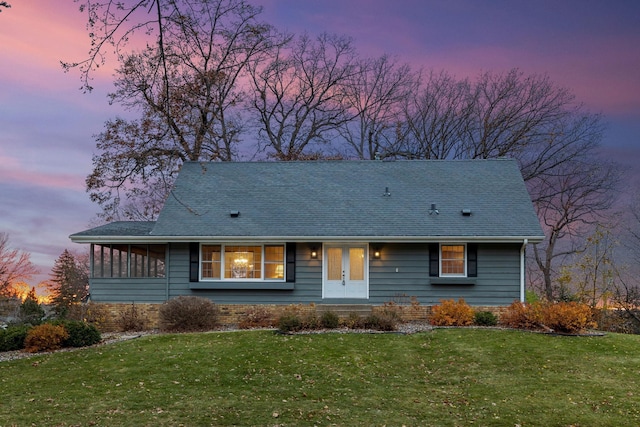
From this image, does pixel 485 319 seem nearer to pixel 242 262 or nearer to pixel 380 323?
pixel 380 323

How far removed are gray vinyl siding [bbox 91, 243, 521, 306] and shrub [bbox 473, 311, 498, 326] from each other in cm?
151

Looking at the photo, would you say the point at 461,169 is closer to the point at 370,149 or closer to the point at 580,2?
the point at 580,2

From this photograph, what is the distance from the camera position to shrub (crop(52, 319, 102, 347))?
13703mm

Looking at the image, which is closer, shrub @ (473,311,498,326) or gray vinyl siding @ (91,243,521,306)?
shrub @ (473,311,498,326)

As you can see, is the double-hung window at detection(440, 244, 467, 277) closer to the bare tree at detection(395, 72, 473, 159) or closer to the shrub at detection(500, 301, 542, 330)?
the shrub at detection(500, 301, 542, 330)

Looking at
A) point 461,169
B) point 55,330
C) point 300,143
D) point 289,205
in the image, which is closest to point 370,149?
point 300,143

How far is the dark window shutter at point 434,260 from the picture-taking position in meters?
17.9

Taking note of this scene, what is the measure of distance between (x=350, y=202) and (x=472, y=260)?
4395 millimetres

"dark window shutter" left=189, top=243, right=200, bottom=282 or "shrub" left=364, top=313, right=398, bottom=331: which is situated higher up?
"dark window shutter" left=189, top=243, right=200, bottom=282

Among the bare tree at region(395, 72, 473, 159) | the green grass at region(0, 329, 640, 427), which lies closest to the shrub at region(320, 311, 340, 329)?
the green grass at region(0, 329, 640, 427)

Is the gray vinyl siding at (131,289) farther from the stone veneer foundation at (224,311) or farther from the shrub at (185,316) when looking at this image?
the shrub at (185,316)

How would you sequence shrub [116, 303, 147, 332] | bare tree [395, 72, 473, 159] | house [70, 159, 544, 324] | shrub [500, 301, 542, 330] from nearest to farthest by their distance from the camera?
1. shrub [500, 301, 542, 330]
2. shrub [116, 303, 147, 332]
3. house [70, 159, 544, 324]
4. bare tree [395, 72, 473, 159]

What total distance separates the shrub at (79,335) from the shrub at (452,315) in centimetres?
888

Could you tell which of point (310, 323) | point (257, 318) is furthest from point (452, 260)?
point (257, 318)
